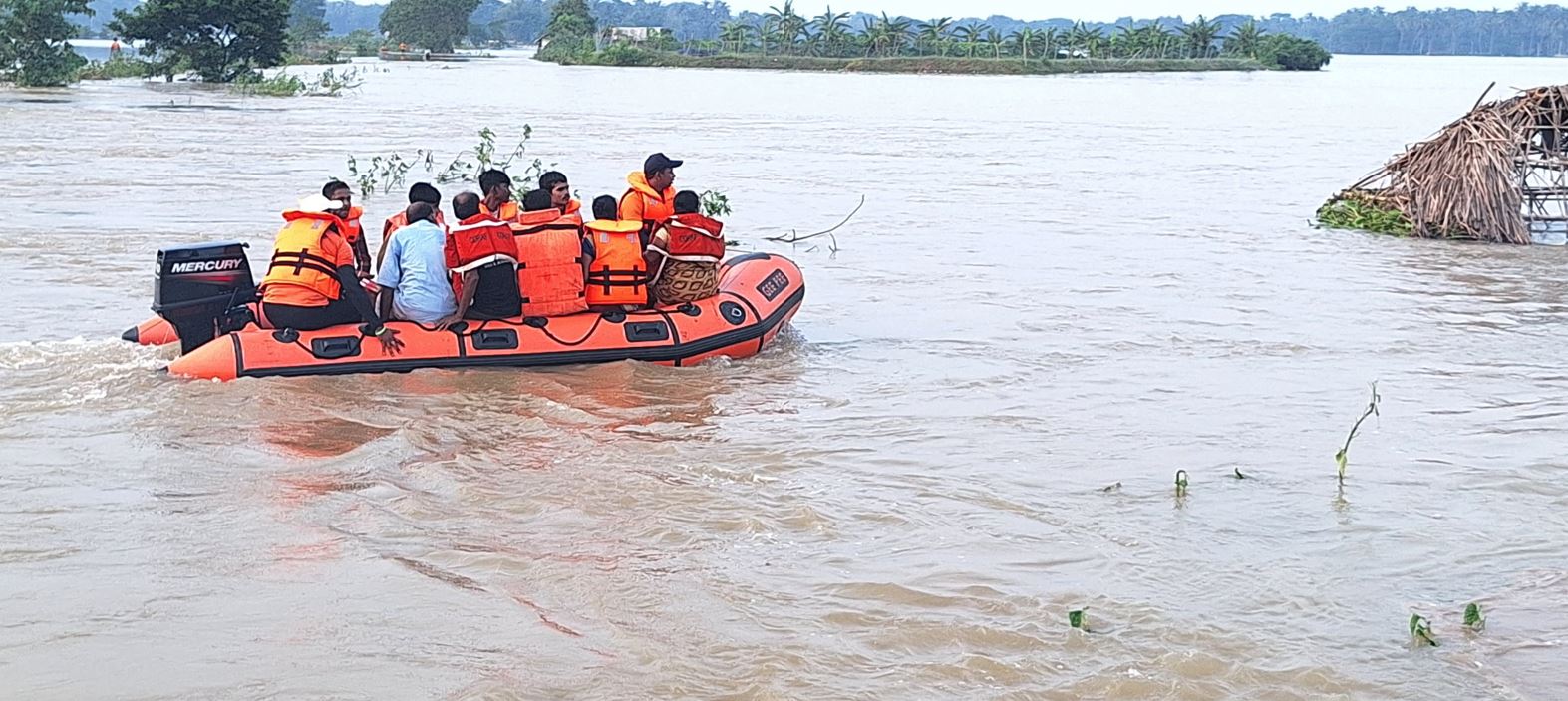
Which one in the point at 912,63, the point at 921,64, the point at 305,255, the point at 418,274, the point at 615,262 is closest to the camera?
the point at 305,255

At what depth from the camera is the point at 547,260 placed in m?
9.18

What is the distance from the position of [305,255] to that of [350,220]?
0.36 m

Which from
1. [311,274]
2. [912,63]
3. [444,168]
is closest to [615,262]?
→ [311,274]

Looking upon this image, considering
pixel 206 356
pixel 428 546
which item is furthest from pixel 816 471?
pixel 206 356

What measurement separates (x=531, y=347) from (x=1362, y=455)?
14.2 feet

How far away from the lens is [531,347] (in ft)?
29.9

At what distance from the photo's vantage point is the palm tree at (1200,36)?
83.2 m

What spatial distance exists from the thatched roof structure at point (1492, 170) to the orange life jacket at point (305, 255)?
11.2 metres

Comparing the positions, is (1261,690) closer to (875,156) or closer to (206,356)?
(206,356)

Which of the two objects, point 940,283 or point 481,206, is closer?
point 481,206

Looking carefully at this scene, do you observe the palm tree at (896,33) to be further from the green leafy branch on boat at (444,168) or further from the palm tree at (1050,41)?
the green leafy branch on boat at (444,168)

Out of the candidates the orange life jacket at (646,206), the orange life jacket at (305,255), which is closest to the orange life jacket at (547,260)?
the orange life jacket at (646,206)

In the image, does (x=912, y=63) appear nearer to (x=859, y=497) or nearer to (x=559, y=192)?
(x=559, y=192)

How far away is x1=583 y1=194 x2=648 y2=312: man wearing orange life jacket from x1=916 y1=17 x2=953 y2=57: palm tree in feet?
233
